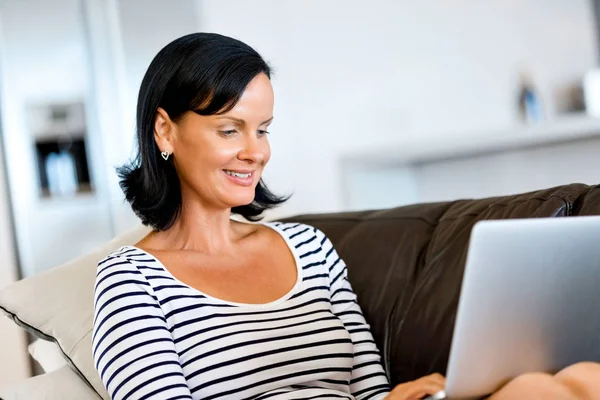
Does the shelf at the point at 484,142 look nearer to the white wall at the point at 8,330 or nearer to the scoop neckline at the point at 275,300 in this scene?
the white wall at the point at 8,330

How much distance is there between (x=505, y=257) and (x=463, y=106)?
3658 millimetres

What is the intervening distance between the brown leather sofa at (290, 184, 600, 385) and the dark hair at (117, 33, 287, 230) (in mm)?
423

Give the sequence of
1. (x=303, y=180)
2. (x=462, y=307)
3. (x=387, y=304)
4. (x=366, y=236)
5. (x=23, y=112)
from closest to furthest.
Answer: (x=462, y=307), (x=387, y=304), (x=366, y=236), (x=23, y=112), (x=303, y=180)

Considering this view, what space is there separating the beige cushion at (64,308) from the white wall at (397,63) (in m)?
2.64

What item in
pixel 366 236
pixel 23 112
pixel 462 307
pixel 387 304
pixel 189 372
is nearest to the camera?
pixel 462 307

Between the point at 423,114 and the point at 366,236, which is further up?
the point at 423,114

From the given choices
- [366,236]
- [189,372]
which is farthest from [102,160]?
[189,372]

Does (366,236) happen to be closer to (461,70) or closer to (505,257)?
(505,257)

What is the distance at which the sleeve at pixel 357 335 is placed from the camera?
151 centimetres

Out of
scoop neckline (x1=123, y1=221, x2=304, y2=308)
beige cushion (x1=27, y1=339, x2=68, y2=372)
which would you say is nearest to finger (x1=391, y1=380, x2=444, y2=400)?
scoop neckline (x1=123, y1=221, x2=304, y2=308)

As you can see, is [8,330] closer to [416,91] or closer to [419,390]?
[416,91]

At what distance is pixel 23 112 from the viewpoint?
3.53 m

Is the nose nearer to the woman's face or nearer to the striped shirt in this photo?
the woman's face

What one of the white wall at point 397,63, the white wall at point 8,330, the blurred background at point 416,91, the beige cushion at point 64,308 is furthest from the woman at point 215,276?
the white wall at point 397,63
